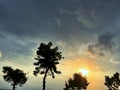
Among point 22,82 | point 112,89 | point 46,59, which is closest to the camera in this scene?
point 46,59

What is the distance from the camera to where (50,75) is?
6769 cm

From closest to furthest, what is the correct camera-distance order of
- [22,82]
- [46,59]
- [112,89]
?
1. [46,59]
2. [112,89]
3. [22,82]

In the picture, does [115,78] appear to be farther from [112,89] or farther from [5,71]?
[5,71]

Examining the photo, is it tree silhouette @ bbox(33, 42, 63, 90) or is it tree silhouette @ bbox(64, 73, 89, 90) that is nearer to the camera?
tree silhouette @ bbox(33, 42, 63, 90)

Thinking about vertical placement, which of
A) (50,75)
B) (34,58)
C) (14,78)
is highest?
(14,78)

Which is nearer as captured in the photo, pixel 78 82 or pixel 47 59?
pixel 47 59

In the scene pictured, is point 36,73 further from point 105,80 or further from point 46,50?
point 105,80

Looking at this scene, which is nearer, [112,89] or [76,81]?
[112,89]

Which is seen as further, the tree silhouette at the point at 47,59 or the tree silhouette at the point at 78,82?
the tree silhouette at the point at 78,82

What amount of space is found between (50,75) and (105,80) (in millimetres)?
37086

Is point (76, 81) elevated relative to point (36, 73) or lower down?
elevated

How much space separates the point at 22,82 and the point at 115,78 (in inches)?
1419

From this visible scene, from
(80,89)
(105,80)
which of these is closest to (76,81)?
(80,89)

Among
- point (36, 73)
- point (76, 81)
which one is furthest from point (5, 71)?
point (36, 73)
